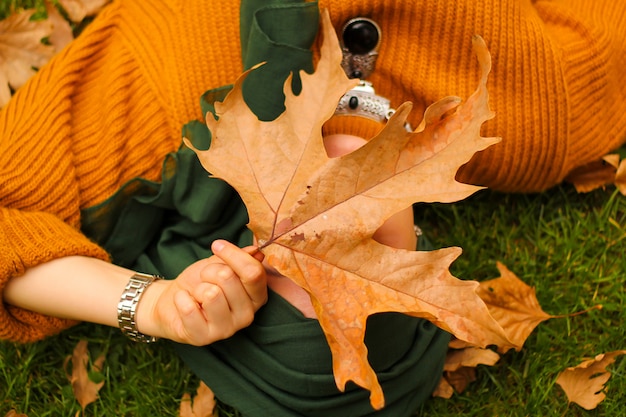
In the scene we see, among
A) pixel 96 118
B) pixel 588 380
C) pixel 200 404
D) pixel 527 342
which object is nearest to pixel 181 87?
pixel 96 118

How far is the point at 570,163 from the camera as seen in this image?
1683mm

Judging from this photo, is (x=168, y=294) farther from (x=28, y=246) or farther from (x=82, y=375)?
(x=82, y=375)

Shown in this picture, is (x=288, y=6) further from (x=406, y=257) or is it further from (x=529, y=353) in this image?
(x=529, y=353)

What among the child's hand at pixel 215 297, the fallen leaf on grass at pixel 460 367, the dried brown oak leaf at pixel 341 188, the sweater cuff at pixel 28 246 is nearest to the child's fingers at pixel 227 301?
the child's hand at pixel 215 297

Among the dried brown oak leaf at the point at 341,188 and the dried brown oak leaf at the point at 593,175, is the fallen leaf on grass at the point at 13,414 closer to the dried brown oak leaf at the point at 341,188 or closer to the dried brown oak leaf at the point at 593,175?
the dried brown oak leaf at the point at 341,188

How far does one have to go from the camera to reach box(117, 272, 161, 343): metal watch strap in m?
1.39

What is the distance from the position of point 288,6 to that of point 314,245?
0.60 meters

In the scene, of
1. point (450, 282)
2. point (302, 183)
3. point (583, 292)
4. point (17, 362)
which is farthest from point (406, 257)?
point (17, 362)

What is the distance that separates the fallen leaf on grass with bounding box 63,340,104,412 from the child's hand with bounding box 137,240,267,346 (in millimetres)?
433

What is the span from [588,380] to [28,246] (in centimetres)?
134

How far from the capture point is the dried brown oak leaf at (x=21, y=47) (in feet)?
6.17

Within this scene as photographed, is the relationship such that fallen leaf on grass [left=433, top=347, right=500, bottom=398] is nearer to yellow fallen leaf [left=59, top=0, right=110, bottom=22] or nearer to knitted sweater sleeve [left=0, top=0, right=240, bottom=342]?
knitted sweater sleeve [left=0, top=0, right=240, bottom=342]

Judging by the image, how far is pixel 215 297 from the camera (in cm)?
119

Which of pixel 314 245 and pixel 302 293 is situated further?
pixel 302 293
